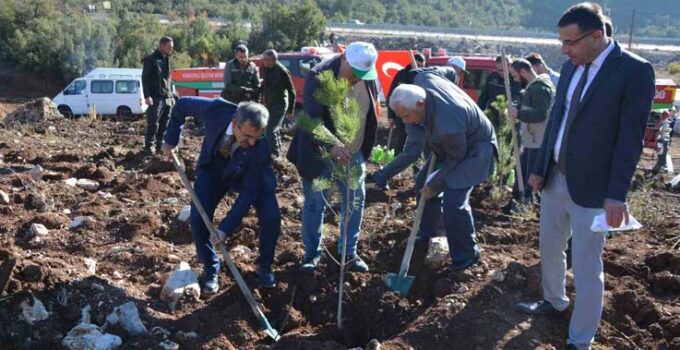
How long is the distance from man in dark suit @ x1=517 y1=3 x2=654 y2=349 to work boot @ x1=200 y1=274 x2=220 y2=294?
209cm

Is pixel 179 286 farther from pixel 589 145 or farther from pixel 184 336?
pixel 589 145

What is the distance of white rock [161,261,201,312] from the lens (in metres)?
4.09

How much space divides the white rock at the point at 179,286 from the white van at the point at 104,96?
44.8 ft

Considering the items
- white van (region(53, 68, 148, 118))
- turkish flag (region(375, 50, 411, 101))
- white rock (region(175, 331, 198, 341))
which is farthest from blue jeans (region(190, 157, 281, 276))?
white van (region(53, 68, 148, 118))

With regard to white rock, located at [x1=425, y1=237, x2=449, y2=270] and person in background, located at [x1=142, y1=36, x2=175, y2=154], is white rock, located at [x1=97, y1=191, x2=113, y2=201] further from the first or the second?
white rock, located at [x1=425, y1=237, x2=449, y2=270]

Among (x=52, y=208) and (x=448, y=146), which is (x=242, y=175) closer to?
(x=448, y=146)

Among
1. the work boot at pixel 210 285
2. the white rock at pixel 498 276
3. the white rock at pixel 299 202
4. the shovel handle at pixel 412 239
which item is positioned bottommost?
the work boot at pixel 210 285

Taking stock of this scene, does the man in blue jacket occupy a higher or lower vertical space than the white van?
higher

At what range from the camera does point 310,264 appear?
445 centimetres

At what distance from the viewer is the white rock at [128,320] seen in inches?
148

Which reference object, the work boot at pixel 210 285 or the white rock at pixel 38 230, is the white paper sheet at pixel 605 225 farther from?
the white rock at pixel 38 230

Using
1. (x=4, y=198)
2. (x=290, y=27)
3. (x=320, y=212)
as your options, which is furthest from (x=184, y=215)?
(x=290, y=27)

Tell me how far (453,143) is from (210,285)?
1.80 m

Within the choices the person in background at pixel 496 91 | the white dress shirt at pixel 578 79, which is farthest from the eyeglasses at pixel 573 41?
the person in background at pixel 496 91
